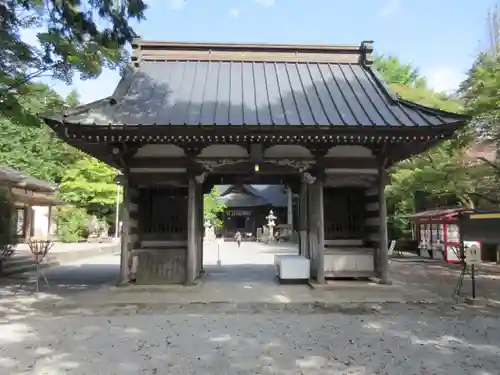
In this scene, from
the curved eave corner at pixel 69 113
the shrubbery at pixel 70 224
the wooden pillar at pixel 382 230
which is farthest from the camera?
the shrubbery at pixel 70 224

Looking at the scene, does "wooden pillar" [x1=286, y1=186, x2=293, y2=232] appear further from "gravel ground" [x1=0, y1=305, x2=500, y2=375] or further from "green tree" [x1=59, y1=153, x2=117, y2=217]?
"gravel ground" [x1=0, y1=305, x2=500, y2=375]

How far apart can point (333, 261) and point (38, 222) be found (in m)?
27.2

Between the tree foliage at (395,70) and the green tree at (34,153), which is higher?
the tree foliage at (395,70)

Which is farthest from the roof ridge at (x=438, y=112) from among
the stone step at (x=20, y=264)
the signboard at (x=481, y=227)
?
the stone step at (x=20, y=264)

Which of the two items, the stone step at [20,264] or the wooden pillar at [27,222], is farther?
the wooden pillar at [27,222]

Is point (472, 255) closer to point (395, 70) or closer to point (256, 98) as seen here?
point (256, 98)

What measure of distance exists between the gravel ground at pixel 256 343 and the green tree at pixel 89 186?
2473cm

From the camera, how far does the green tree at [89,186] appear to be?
2997 centimetres

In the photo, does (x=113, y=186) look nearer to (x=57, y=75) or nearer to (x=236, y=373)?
(x=57, y=75)

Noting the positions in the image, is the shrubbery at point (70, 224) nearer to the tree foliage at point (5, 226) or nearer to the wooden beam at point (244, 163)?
the tree foliage at point (5, 226)

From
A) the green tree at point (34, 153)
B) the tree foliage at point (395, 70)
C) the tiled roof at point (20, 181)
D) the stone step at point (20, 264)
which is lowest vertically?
the stone step at point (20, 264)

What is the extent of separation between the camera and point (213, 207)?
129ft

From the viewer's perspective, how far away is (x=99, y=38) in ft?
22.5

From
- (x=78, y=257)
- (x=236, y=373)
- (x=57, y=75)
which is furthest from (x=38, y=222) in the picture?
(x=236, y=373)
